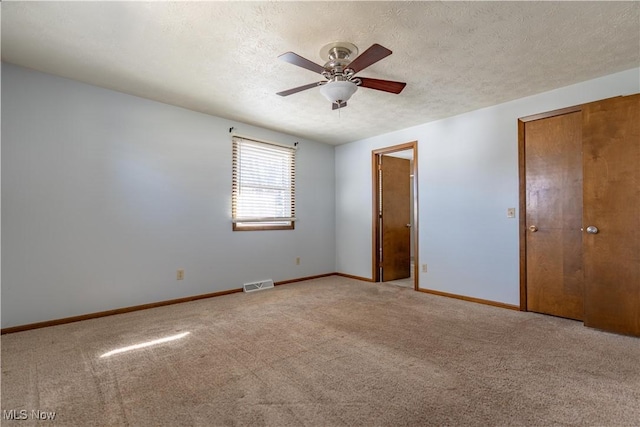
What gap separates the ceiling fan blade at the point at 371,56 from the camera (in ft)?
6.21

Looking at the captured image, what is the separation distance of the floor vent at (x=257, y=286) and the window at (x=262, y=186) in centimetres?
82

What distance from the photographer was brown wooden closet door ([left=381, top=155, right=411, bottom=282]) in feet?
16.4

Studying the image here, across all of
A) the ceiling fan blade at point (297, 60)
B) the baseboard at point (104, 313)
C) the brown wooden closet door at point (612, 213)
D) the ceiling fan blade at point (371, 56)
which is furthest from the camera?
the baseboard at point (104, 313)

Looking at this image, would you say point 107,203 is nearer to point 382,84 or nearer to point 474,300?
point 382,84

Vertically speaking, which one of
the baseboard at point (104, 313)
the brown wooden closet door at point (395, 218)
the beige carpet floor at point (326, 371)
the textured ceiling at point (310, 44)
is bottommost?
the beige carpet floor at point (326, 371)

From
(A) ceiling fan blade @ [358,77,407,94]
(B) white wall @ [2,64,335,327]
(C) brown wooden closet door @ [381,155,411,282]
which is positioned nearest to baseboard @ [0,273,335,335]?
(B) white wall @ [2,64,335,327]

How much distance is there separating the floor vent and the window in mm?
818

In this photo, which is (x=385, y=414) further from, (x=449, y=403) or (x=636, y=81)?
(x=636, y=81)

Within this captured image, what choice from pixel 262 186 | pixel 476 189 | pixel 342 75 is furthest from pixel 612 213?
pixel 262 186

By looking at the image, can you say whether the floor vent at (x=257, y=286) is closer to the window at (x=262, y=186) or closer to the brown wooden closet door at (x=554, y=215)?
the window at (x=262, y=186)

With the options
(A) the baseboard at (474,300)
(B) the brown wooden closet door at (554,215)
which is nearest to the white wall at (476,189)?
(A) the baseboard at (474,300)

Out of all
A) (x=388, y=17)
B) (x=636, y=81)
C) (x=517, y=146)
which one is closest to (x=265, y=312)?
(x=388, y=17)

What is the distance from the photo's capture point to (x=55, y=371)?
2.00 meters

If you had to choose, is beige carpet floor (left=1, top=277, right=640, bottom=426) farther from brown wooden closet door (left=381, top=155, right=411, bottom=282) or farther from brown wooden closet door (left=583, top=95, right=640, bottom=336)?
brown wooden closet door (left=381, top=155, right=411, bottom=282)
